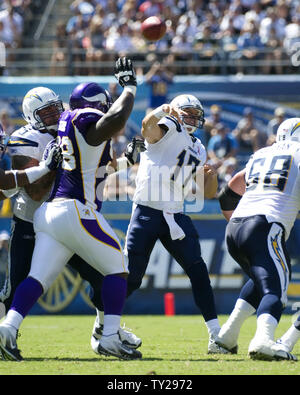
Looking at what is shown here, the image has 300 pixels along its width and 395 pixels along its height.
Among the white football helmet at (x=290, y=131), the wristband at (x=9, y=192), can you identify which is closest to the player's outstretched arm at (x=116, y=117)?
the wristband at (x=9, y=192)

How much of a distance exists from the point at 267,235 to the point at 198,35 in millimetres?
10806

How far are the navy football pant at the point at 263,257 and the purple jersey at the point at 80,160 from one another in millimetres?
1160

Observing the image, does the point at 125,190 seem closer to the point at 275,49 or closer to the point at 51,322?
the point at 51,322

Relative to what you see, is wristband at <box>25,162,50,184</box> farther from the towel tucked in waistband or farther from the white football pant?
the towel tucked in waistband

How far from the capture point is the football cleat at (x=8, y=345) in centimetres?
548

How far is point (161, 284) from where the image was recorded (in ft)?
37.6

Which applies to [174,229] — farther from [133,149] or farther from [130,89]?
[130,89]

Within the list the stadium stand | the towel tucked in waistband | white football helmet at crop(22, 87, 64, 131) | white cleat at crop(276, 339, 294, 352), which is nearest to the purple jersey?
white football helmet at crop(22, 87, 64, 131)

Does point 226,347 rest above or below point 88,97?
below

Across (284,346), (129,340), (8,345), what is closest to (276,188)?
(284,346)

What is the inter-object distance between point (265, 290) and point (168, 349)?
1410mm

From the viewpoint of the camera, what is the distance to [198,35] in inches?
639

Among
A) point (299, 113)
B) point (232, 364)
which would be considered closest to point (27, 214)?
point (232, 364)

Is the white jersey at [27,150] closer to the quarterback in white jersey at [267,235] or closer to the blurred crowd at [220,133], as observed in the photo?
the quarterback in white jersey at [267,235]
